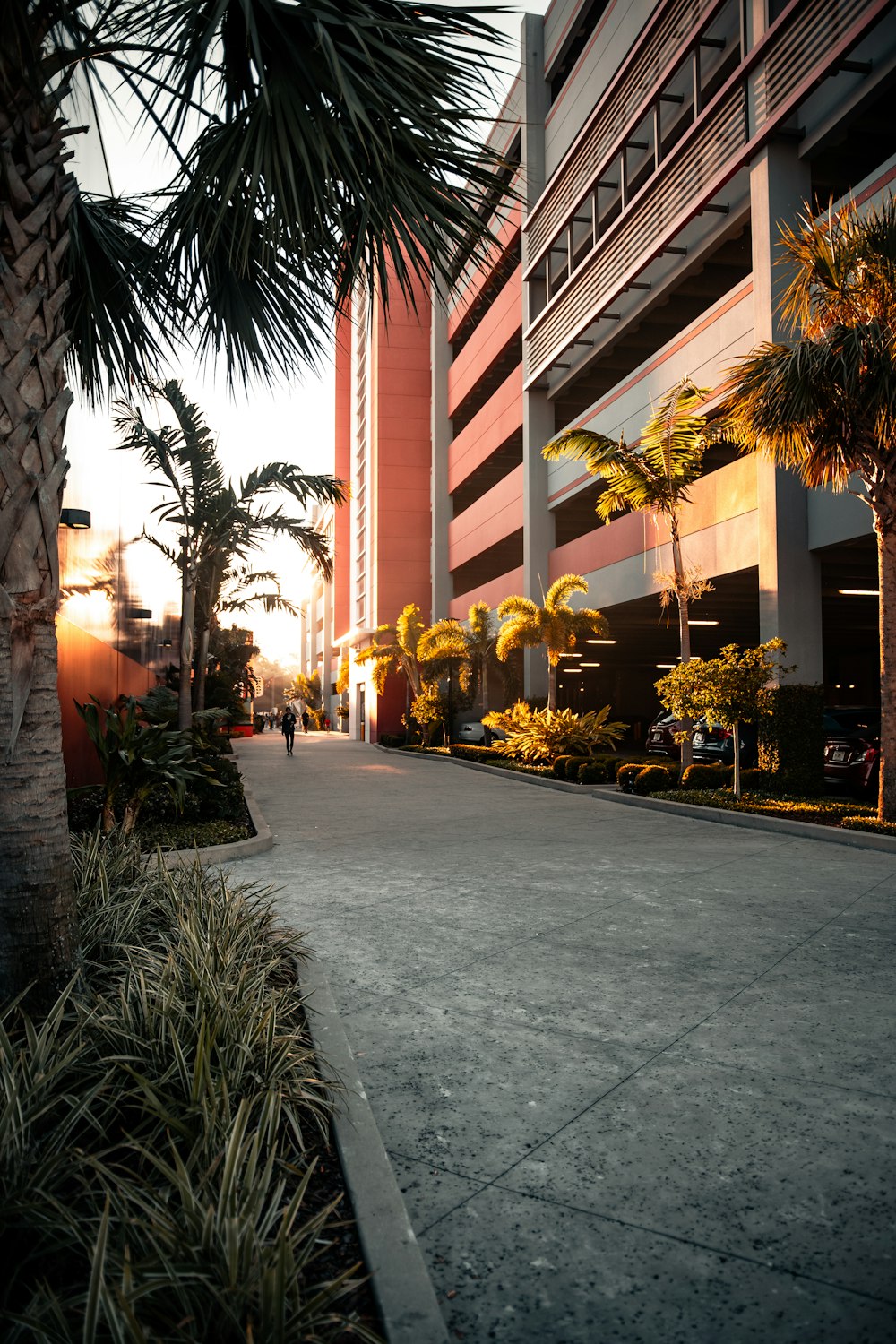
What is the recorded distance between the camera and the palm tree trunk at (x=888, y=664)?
1097cm

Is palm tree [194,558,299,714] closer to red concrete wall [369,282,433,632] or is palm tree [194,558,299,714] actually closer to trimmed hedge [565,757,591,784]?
trimmed hedge [565,757,591,784]

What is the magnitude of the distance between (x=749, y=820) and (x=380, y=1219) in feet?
34.1

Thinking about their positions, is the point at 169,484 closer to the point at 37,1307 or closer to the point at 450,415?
the point at 37,1307

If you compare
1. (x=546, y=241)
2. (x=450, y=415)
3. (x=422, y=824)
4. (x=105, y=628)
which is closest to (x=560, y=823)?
(x=422, y=824)

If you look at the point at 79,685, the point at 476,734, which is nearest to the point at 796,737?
the point at 79,685

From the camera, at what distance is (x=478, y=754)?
26781 millimetres

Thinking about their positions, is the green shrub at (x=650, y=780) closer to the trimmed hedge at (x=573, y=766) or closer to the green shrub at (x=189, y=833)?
the trimmed hedge at (x=573, y=766)

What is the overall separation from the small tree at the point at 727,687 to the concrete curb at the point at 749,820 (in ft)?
3.89

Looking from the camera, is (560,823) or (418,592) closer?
(560,823)

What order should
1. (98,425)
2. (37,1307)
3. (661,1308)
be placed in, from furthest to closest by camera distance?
(98,425) → (661,1308) → (37,1307)

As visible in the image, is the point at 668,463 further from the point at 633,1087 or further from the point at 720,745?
the point at 633,1087

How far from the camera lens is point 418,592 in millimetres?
46750

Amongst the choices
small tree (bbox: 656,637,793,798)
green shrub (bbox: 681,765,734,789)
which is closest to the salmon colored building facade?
small tree (bbox: 656,637,793,798)

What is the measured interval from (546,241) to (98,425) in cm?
1796
